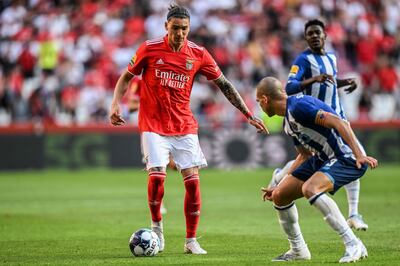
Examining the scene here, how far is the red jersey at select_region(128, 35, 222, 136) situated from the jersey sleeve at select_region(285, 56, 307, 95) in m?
1.91

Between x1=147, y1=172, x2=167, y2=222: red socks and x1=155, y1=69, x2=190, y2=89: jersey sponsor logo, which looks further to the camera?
x1=155, y1=69, x2=190, y2=89: jersey sponsor logo

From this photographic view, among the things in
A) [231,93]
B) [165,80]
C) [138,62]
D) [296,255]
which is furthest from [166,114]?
[296,255]

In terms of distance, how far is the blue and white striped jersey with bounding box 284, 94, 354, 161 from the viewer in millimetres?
8805

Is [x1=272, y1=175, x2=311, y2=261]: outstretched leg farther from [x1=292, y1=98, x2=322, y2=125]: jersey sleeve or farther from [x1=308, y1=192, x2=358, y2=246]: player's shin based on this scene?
[x1=292, y1=98, x2=322, y2=125]: jersey sleeve

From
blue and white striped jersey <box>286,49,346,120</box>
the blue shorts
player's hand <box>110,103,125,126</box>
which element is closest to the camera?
the blue shorts

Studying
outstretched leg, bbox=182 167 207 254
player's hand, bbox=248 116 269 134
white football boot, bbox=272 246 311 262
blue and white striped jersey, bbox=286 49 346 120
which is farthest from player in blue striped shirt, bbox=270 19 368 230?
white football boot, bbox=272 246 311 262

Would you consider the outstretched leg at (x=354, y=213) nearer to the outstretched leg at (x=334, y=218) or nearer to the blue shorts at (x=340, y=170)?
the blue shorts at (x=340, y=170)

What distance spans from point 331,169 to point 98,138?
17.4 meters

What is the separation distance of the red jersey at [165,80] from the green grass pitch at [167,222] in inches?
55.5

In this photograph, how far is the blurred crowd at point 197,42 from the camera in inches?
1032

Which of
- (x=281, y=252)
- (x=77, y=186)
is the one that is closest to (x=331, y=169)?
(x=281, y=252)

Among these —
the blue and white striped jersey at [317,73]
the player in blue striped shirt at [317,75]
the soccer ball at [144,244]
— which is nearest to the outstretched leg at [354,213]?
the player in blue striped shirt at [317,75]

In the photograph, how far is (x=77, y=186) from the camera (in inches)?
837

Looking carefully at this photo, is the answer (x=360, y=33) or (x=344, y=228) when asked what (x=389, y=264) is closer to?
(x=344, y=228)
